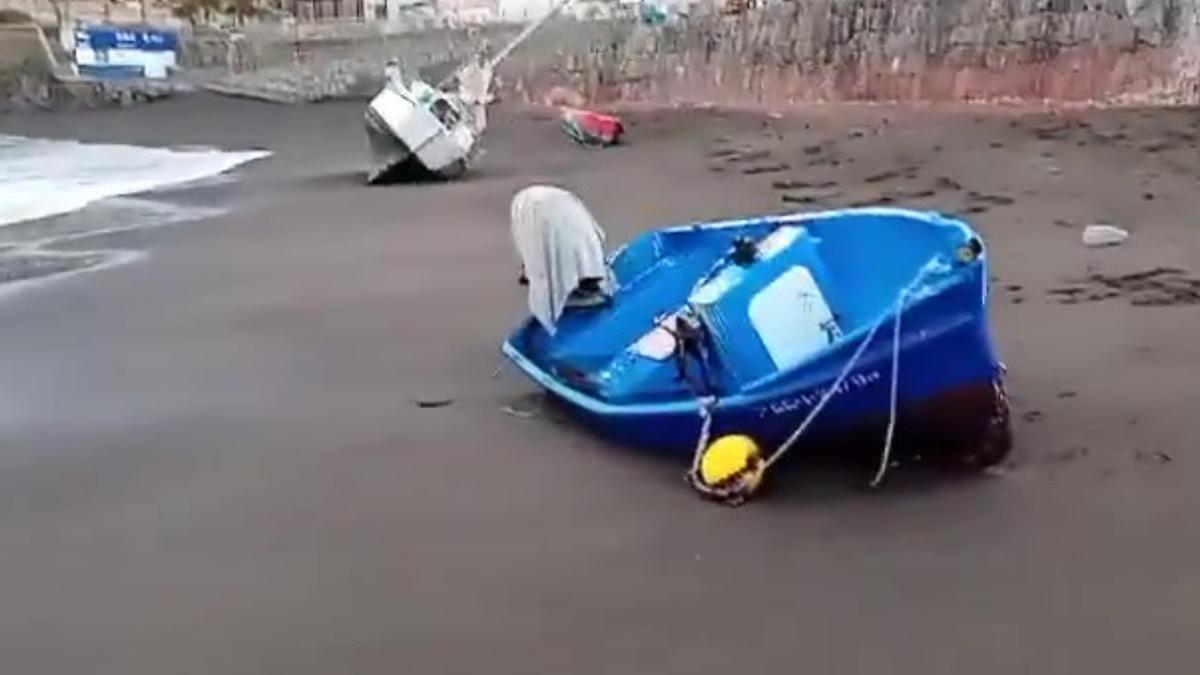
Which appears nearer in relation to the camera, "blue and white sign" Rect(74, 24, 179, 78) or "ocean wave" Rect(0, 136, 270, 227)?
"ocean wave" Rect(0, 136, 270, 227)

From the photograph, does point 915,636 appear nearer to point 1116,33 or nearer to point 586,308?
point 586,308

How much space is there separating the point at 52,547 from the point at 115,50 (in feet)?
107

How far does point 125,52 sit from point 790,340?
1270 inches

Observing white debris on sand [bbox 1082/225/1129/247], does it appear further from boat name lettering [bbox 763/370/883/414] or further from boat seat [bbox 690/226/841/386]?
boat name lettering [bbox 763/370/883/414]

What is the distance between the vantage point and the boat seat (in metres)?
5.69

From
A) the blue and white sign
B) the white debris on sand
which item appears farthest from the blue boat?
the blue and white sign

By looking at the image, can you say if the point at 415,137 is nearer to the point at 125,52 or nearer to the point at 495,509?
the point at 495,509

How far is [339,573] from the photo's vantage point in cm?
467

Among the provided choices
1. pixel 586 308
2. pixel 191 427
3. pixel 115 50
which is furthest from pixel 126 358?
pixel 115 50

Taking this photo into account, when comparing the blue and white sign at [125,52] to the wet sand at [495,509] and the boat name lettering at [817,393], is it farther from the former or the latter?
the boat name lettering at [817,393]

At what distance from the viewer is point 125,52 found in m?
35.5

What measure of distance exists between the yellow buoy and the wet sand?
68mm

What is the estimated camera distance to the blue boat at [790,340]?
5148mm

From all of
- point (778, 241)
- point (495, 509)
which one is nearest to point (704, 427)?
point (495, 509)
